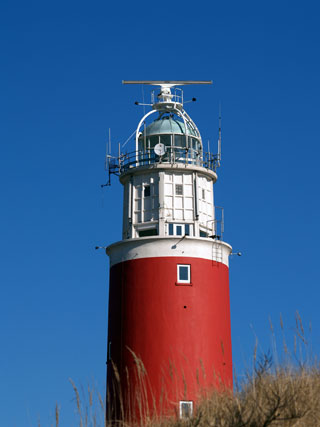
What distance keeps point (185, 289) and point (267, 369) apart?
649 inches

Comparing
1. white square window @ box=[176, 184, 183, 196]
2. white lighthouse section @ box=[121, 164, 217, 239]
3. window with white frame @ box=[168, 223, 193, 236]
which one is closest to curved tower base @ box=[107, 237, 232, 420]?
window with white frame @ box=[168, 223, 193, 236]

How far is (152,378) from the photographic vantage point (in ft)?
93.6

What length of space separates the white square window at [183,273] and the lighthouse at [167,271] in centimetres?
2

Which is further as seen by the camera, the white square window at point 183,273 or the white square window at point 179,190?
the white square window at point 179,190

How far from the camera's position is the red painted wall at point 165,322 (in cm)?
2872

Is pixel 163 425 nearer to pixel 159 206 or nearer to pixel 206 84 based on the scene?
pixel 159 206

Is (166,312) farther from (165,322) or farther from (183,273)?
(183,273)

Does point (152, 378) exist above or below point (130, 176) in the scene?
below

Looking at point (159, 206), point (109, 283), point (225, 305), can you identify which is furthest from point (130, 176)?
point (225, 305)

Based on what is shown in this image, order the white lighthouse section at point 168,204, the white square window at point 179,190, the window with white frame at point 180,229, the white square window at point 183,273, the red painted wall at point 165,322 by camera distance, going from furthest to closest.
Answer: the white square window at point 179,190, the white lighthouse section at point 168,204, the window with white frame at point 180,229, the white square window at point 183,273, the red painted wall at point 165,322

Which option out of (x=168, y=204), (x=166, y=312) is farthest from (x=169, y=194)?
(x=166, y=312)

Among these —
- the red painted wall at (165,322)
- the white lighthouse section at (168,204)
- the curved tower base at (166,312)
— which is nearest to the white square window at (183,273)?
the curved tower base at (166,312)

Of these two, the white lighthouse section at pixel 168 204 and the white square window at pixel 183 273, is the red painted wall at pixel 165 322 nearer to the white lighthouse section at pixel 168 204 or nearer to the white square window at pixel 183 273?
the white square window at pixel 183 273

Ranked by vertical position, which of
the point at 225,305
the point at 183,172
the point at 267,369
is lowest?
the point at 267,369
